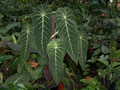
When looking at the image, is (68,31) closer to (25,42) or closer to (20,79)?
(25,42)

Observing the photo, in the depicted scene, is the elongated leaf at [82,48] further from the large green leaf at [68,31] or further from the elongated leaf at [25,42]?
the elongated leaf at [25,42]

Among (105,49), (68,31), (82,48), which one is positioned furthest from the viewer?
(105,49)

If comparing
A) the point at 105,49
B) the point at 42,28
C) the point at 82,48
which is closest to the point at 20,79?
the point at 42,28

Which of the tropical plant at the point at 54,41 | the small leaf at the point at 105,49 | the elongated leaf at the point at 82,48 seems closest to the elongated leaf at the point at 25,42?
the tropical plant at the point at 54,41

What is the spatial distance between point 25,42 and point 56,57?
233mm

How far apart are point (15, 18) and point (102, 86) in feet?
4.75

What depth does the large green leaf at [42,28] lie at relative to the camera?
4.00 feet

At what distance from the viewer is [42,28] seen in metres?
1.24

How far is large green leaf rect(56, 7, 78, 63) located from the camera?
1202 mm

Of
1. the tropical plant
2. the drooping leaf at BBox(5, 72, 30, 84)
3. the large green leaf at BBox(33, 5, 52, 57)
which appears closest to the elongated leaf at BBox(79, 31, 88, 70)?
the tropical plant

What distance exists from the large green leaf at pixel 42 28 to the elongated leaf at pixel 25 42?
0.10 meters

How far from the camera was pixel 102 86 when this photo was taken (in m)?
1.50

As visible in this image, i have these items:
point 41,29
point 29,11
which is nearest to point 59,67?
point 41,29

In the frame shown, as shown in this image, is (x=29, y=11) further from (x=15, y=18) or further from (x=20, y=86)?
(x=20, y=86)
